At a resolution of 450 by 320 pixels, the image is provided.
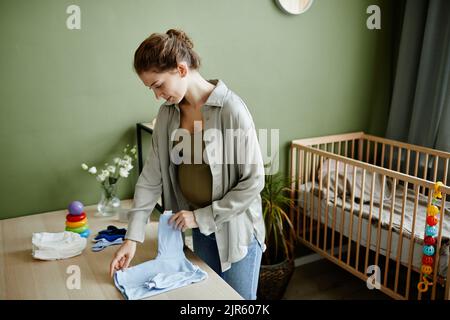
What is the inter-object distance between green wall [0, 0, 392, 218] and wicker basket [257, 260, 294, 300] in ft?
2.16

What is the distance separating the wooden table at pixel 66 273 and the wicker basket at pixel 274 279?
0.93 m

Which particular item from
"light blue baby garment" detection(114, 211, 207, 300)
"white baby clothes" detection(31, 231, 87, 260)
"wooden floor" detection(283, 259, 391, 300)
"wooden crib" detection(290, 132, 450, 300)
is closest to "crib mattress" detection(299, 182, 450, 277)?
"wooden crib" detection(290, 132, 450, 300)

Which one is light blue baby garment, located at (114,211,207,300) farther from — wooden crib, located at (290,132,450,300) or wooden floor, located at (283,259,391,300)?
wooden floor, located at (283,259,391,300)

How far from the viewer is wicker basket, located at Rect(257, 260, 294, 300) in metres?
2.55

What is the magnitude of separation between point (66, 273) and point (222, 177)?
598mm

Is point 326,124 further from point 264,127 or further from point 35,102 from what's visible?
point 35,102

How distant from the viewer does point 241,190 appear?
1.41 m

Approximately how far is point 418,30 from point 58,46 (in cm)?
218

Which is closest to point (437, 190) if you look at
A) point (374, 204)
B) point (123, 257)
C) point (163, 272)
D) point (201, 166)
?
point (374, 204)

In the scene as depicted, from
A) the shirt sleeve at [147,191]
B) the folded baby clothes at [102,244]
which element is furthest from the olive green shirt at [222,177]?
the folded baby clothes at [102,244]

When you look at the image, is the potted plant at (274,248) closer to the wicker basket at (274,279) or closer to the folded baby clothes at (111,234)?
the wicker basket at (274,279)

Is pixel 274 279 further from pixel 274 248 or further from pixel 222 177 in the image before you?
pixel 222 177

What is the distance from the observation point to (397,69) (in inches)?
117

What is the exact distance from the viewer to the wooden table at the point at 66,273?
1.32 m
